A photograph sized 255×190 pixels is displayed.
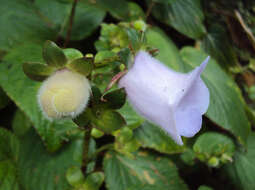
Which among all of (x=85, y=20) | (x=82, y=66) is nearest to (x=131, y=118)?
(x=82, y=66)

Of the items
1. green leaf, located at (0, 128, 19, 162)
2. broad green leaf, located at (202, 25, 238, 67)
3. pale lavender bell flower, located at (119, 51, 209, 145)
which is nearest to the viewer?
pale lavender bell flower, located at (119, 51, 209, 145)

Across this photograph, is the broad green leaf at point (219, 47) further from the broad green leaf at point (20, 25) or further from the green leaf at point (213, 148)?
the broad green leaf at point (20, 25)

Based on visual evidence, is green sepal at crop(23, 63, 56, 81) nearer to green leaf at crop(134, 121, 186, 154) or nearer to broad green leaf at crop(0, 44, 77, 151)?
broad green leaf at crop(0, 44, 77, 151)

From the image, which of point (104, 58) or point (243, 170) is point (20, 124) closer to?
point (104, 58)

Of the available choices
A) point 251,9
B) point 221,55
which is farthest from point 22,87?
point 251,9

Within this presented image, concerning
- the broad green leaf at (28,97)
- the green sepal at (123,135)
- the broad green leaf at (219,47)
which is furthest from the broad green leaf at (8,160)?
the broad green leaf at (219,47)

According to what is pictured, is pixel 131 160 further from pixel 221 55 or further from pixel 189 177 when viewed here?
pixel 221 55

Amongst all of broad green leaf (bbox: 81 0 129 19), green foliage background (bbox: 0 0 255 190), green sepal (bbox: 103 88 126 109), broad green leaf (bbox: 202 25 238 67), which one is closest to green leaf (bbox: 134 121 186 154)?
green foliage background (bbox: 0 0 255 190)

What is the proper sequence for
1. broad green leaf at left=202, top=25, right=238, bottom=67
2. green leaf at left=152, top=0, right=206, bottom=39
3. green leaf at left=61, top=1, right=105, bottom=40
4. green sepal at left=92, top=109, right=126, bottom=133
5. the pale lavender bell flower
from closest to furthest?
1. the pale lavender bell flower
2. green sepal at left=92, top=109, right=126, bottom=133
3. green leaf at left=61, top=1, right=105, bottom=40
4. green leaf at left=152, top=0, right=206, bottom=39
5. broad green leaf at left=202, top=25, right=238, bottom=67
